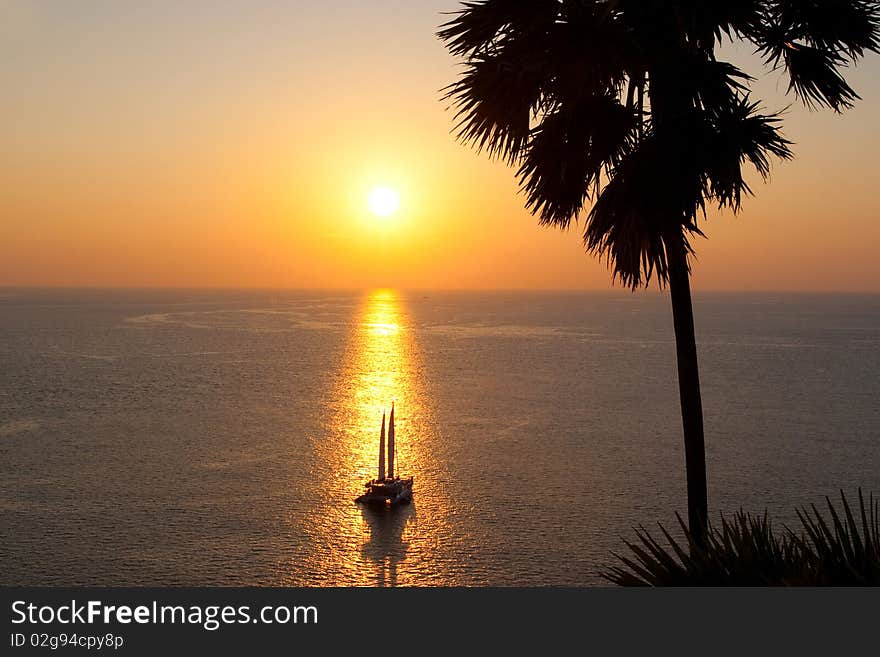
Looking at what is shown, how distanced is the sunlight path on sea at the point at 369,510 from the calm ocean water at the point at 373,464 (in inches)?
8.4

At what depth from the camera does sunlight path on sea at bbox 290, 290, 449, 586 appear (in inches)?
1908

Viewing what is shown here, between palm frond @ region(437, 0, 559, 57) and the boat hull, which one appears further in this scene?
the boat hull

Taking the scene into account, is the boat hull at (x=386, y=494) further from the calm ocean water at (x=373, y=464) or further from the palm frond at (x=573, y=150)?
the palm frond at (x=573, y=150)

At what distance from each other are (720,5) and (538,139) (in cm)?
318

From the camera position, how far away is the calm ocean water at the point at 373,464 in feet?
164

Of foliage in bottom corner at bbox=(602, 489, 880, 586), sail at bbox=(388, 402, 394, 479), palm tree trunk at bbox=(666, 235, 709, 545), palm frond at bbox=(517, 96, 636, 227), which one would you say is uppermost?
sail at bbox=(388, 402, 394, 479)

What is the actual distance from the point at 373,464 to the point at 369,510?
14558 millimetres

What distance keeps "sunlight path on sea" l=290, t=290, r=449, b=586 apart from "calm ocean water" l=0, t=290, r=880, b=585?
0.21 metres

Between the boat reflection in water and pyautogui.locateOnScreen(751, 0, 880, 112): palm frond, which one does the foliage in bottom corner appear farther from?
the boat reflection in water

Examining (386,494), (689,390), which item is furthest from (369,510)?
(689,390)

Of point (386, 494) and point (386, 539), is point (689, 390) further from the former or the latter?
point (386, 494)

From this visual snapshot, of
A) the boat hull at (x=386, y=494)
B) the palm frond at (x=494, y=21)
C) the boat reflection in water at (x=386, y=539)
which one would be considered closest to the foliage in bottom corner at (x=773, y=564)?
the palm frond at (x=494, y=21)

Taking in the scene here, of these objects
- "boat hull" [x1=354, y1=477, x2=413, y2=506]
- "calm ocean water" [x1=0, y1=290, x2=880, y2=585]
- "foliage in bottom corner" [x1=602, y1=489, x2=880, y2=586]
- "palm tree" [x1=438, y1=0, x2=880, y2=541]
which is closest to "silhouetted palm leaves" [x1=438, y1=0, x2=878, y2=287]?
"palm tree" [x1=438, y1=0, x2=880, y2=541]


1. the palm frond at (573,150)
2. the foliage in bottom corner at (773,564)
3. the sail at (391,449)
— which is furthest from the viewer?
the sail at (391,449)
